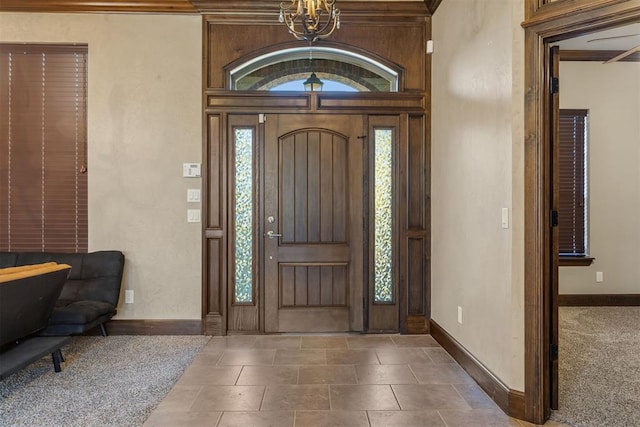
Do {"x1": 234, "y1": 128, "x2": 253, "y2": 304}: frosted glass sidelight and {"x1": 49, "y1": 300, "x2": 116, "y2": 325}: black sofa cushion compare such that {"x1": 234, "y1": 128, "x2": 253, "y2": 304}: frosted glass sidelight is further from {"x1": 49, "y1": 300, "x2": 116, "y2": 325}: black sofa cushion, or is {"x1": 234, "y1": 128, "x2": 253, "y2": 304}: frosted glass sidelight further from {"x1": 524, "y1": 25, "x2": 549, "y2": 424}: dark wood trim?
{"x1": 524, "y1": 25, "x2": 549, "y2": 424}: dark wood trim

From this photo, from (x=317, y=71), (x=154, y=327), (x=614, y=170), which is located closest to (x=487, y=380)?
(x=154, y=327)

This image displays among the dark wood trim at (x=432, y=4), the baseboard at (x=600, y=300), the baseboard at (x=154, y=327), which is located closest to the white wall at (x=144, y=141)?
the baseboard at (x=154, y=327)

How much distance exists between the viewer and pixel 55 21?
3.86 m

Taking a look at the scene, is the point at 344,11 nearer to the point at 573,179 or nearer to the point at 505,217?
the point at 505,217

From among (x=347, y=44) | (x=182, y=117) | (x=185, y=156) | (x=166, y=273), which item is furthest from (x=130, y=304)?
(x=347, y=44)

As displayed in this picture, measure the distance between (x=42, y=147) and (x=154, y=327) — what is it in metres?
2.14

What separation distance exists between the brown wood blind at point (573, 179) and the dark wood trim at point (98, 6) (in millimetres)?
4742

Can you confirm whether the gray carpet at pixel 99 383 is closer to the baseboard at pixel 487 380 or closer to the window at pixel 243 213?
the window at pixel 243 213

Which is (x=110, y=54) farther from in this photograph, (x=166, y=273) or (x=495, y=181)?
(x=495, y=181)

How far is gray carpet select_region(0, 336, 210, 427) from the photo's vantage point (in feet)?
7.66

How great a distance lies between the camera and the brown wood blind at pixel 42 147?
12.7 feet

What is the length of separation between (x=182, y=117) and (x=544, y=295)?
3.47 m

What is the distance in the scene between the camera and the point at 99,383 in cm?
278

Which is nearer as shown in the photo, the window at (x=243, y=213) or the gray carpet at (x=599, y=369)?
the gray carpet at (x=599, y=369)
